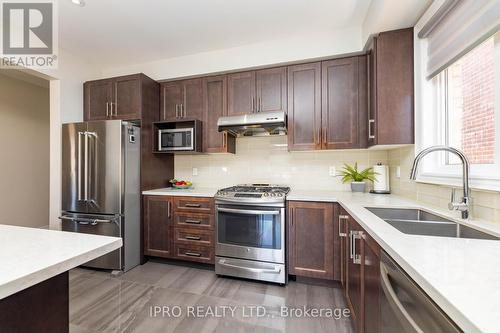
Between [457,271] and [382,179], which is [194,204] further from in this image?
[457,271]

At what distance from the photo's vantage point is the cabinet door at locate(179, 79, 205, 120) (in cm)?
277

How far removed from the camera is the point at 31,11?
1.99 m

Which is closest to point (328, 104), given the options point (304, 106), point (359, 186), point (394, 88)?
point (304, 106)

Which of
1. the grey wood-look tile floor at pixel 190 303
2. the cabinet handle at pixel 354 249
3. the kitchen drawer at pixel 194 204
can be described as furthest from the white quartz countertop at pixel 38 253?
the kitchen drawer at pixel 194 204

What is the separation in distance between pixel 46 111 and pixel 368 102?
5013 millimetres

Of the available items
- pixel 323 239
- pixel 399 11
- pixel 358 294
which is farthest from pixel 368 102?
pixel 358 294

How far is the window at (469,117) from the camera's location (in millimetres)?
1122

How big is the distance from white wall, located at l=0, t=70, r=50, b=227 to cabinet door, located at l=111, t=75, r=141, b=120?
1960mm

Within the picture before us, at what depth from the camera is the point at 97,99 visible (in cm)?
282

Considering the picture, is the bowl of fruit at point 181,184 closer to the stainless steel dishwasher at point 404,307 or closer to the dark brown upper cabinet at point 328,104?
the dark brown upper cabinet at point 328,104

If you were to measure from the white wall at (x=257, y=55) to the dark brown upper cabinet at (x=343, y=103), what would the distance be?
15 cm

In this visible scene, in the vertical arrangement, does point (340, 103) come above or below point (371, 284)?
above

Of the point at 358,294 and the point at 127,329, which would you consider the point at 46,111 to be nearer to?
the point at 127,329

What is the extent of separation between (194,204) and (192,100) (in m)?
1.32
